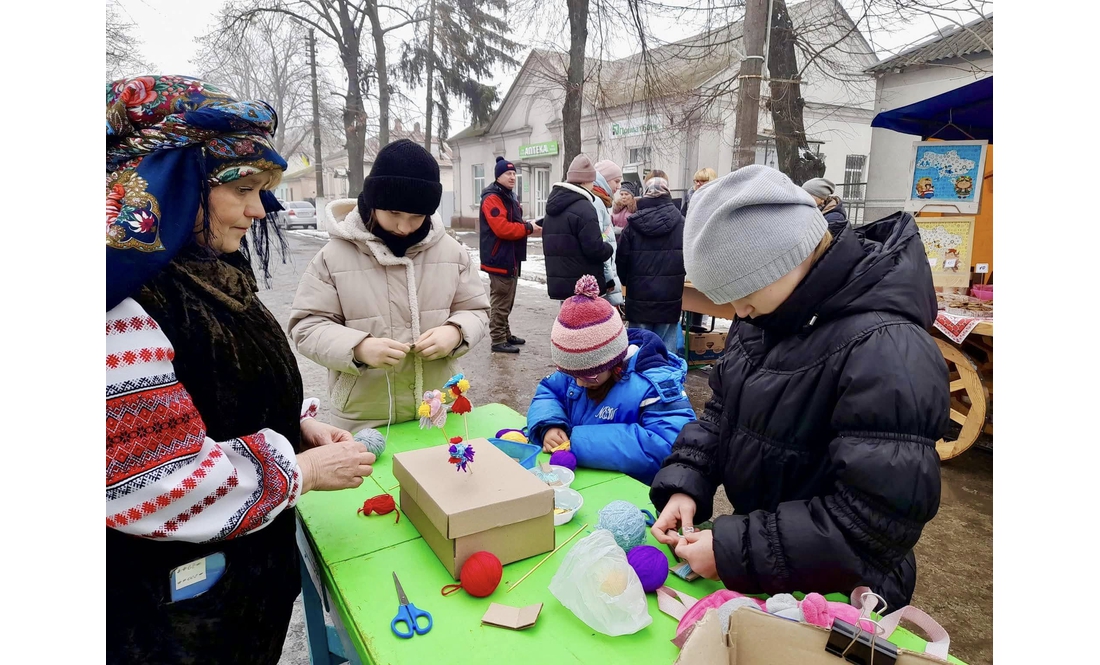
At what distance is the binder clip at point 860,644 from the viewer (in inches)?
34.6

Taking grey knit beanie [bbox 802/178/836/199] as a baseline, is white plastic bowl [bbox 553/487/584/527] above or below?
below

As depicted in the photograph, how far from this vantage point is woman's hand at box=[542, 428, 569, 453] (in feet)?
6.55

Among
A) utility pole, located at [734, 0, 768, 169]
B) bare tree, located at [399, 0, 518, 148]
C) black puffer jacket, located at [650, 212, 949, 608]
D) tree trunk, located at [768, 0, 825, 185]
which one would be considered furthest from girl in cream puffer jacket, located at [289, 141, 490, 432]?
bare tree, located at [399, 0, 518, 148]

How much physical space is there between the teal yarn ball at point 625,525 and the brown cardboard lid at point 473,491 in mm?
149

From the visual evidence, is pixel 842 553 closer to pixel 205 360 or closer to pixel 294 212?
pixel 205 360

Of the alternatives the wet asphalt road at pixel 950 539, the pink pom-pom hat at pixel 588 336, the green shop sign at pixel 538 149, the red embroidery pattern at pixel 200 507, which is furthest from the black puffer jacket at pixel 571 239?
the green shop sign at pixel 538 149

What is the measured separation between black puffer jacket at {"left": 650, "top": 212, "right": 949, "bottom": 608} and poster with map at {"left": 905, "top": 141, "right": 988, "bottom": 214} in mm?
3842

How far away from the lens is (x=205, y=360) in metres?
1.14

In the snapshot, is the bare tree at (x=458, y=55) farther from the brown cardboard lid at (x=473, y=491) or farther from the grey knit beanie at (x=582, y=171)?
the brown cardboard lid at (x=473, y=491)

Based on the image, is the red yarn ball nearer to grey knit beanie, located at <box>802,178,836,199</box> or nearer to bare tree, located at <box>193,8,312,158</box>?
grey knit beanie, located at <box>802,178,836,199</box>

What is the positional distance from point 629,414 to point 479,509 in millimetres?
856

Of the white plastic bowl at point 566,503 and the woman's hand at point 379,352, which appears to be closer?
the white plastic bowl at point 566,503

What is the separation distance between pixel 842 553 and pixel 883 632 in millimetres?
162

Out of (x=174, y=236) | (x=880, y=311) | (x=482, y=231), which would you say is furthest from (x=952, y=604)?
(x=482, y=231)
